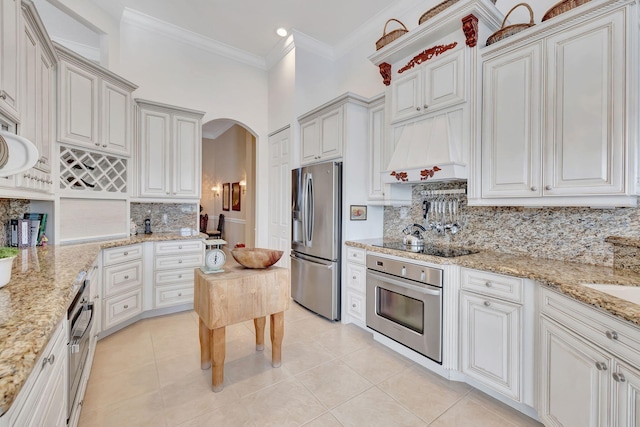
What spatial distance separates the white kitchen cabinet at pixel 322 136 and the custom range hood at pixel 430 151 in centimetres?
68

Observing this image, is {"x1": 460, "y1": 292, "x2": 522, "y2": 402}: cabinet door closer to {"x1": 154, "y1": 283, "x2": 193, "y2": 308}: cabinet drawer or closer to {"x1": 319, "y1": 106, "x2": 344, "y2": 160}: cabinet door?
{"x1": 319, "y1": 106, "x2": 344, "y2": 160}: cabinet door

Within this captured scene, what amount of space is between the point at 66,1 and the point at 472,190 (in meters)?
4.21

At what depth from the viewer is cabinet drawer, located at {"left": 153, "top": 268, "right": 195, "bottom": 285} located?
10.8 ft

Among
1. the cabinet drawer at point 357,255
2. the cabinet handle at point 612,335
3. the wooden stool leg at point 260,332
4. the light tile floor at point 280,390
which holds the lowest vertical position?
the light tile floor at point 280,390

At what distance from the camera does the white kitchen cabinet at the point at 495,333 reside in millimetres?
1787

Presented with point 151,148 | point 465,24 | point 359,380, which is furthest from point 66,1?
point 359,380

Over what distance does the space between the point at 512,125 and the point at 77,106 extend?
12.1ft

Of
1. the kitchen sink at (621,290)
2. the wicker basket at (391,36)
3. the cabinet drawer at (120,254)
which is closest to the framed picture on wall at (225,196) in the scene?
the cabinet drawer at (120,254)

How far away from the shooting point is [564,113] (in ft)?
6.01

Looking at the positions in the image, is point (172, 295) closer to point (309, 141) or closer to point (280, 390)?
point (280, 390)

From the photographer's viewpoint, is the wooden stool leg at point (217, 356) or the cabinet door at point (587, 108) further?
the wooden stool leg at point (217, 356)

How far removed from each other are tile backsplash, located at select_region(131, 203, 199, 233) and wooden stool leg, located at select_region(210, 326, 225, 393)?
2358 mm

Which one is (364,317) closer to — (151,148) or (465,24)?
(465,24)

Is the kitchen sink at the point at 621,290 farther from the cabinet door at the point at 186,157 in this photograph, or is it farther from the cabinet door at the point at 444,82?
the cabinet door at the point at 186,157
